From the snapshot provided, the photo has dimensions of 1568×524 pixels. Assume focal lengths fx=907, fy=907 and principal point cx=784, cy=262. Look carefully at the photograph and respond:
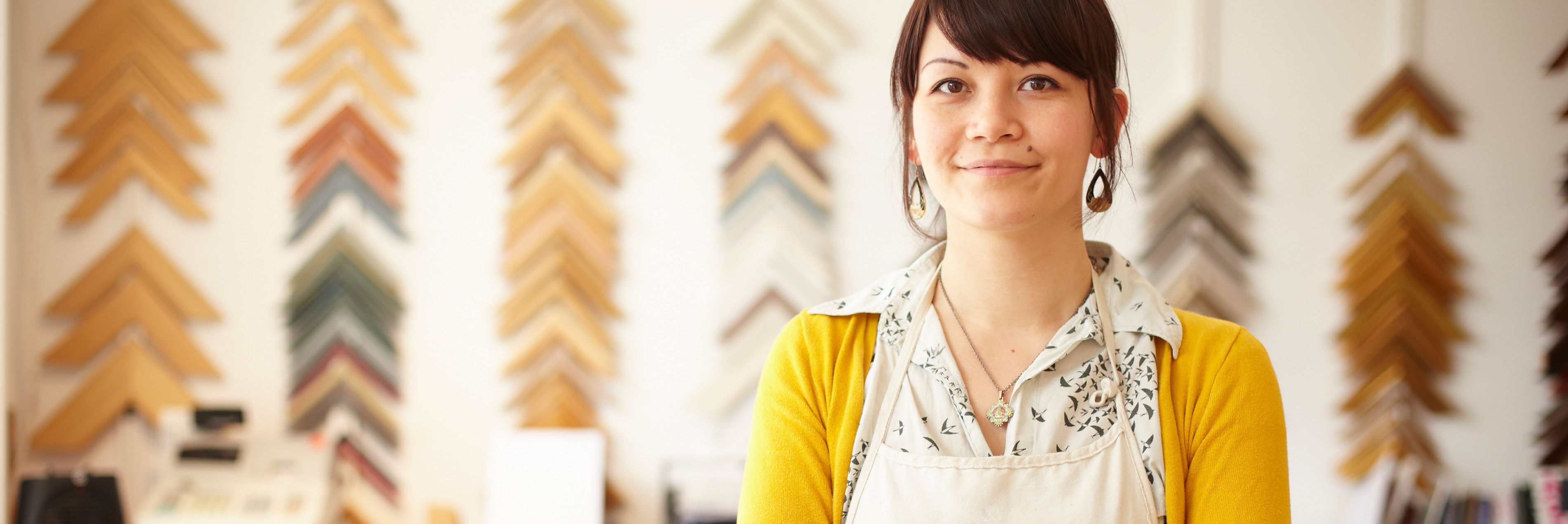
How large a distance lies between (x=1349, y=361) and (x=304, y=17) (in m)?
3.08

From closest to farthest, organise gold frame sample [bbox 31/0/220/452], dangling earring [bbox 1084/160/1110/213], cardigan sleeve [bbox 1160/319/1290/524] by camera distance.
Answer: cardigan sleeve [bbox 1160/319/1290/524]
dangling earring [bbox 1084/160/1110/213]
gold frame sample [bbox 31/0/220/452]

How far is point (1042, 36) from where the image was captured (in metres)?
0.88

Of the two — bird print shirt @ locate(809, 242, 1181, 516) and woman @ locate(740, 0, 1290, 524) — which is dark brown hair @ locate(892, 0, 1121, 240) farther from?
bird print shirt @ locate(809, 242, 1181, 516)

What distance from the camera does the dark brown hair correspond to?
880 millimetres

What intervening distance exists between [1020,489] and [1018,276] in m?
0.22

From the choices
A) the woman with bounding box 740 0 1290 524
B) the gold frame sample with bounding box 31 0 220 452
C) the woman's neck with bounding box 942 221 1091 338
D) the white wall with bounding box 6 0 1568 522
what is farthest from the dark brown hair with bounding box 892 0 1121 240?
the gold frame sample with bounding box 31 0 220 452

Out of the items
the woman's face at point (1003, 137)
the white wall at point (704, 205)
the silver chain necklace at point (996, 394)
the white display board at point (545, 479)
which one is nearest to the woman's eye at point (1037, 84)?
the woman's face at point (1003, 137)

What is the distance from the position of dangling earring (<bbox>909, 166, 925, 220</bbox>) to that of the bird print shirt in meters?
0.15

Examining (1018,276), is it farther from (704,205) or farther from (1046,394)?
(704,205)

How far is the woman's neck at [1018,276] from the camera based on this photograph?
0.94m

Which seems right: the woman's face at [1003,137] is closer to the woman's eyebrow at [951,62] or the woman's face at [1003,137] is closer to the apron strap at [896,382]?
the woman's eyebrow at [951,62]

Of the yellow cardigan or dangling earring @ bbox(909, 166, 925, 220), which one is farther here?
dangling earring @ bbox(909, 166, 925, 220)

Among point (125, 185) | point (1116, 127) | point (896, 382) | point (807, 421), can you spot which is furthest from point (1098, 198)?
point (125, 185)

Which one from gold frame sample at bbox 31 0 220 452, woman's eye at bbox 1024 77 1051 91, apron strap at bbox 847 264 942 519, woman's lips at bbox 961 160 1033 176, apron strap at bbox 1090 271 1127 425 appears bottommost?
apron strap at bbox 1090 271 1127 425
